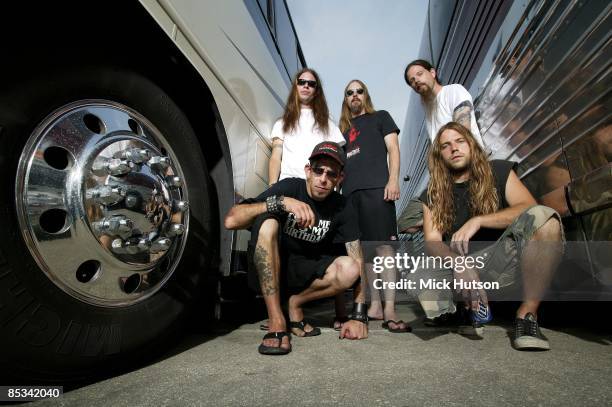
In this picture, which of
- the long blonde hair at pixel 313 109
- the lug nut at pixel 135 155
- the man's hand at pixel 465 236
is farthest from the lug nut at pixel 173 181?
the man's hand at pixel 465 236

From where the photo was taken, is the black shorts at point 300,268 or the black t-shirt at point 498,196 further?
the black shorts at point 300,268

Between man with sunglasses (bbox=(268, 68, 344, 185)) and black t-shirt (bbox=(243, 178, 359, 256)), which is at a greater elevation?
man with sunglasses (bbox=(268, 68, 344, 185))

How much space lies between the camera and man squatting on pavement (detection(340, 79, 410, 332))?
2219 mm

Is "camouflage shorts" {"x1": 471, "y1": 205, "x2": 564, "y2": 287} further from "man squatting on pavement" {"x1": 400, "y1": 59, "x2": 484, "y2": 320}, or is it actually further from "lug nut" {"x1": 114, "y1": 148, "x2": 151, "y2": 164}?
"lug nut" {"x1": 114, "y1": 148, "x2": 151, "y2": 164}

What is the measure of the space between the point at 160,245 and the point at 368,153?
156 cm

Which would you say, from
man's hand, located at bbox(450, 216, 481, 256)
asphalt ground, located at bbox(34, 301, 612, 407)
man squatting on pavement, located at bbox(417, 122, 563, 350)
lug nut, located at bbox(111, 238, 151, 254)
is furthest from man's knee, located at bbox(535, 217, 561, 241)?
lug nut, located at bbox(111, 238, 151, 254)

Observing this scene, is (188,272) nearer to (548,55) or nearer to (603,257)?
(603,257)

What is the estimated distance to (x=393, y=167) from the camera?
2.29 metres

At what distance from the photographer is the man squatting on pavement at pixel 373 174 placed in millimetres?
2219

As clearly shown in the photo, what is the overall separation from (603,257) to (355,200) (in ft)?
4.22

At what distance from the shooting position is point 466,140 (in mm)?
1993

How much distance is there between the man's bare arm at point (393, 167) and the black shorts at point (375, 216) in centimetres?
5

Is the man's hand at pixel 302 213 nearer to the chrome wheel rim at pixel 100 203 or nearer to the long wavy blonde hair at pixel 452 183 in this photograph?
the chrome wheel rim at pixel 100 203

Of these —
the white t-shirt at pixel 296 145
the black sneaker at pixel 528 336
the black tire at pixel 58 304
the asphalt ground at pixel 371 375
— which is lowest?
the asphalt ground at pixel 371 375
